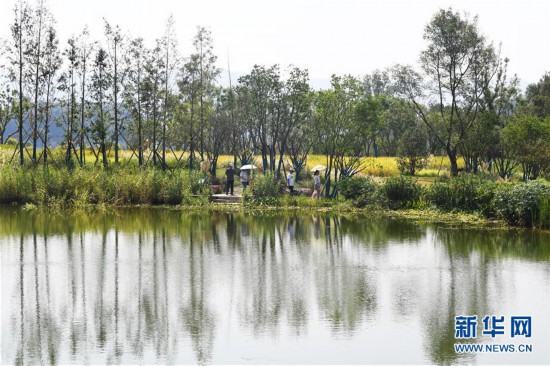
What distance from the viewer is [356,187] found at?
29.2 meters

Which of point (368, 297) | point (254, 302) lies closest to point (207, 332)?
point (254, 302)

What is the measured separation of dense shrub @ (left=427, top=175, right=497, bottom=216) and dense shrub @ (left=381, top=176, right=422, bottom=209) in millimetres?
534

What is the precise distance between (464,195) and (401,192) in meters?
2.55

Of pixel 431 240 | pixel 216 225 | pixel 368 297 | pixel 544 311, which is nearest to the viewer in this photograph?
pixel 544 311

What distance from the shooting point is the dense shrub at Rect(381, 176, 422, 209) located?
2806 cm

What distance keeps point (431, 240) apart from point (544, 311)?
26.7ft

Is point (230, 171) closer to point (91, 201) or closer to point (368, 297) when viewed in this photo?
point (91, 201)

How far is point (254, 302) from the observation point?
13.4 meters

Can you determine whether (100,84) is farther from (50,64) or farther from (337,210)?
(337,210)

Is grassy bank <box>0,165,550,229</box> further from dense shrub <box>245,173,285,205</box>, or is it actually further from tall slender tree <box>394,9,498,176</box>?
tall slender tree <box>394,9,498,176</box>

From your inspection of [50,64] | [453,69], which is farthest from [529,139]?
[50,64]

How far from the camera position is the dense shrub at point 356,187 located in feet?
94.8

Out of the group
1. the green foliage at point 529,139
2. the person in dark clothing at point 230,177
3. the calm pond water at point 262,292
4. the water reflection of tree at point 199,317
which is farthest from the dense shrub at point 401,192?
the water reflection of tree at point 199,317

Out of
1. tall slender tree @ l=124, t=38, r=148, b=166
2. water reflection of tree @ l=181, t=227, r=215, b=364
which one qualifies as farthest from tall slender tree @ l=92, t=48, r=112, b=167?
water reflection of tree @ l=181, t=227, r=215, b=364
